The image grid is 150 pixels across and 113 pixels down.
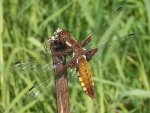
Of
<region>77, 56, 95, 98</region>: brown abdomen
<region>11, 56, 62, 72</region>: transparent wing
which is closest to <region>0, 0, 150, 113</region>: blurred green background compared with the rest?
<region>11, 56, 62, 72</region>: transparent wing

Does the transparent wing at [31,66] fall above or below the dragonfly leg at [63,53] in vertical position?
below

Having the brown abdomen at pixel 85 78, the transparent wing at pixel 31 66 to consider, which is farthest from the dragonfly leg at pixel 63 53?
the transparent wing at pixel 31 66

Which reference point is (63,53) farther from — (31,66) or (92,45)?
(92,45)

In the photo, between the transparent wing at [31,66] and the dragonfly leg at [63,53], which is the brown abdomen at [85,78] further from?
the transparent wing at [31,66]

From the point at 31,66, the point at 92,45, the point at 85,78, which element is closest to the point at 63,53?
the point at 85,78

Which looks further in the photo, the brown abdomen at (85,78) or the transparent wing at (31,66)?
the transparent wing at (31,66)

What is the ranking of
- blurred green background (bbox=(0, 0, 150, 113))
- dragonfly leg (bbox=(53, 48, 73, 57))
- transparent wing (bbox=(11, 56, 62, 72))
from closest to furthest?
dragonfly leg (bbox=(53, 48, 73, 57)), transparent wing (bbox=(11, 56, 62, 72)), blurred green background (bbox=(0, 0, 150, 113))

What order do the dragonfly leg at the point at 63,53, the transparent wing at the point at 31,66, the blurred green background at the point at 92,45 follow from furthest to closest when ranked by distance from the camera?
the blurred green background at the point at 92,45
the transparent wing at the point at 31,66
the dragonfly leg at the point at 63,53

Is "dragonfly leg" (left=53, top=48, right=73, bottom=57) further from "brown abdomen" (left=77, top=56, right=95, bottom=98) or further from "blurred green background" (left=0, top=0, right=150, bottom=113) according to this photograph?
"blurred green background" (left=0, top=0, right=150, bottom=113)

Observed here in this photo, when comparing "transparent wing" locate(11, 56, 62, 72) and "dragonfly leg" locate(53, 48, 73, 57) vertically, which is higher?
"dragonfly leg" locate(53, 48, 73, 57)
